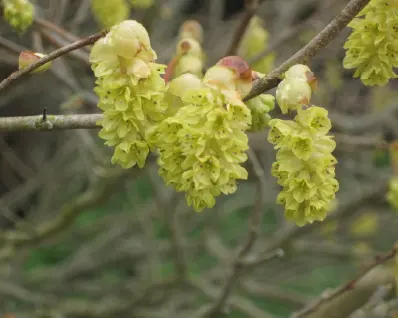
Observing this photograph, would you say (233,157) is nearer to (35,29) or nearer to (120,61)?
(120,61)

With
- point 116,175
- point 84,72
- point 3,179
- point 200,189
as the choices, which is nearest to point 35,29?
point 116,175

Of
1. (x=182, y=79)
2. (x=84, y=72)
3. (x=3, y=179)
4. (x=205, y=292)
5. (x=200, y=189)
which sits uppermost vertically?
(x=3, y=179)

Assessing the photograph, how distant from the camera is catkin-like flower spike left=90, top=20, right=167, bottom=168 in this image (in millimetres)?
857

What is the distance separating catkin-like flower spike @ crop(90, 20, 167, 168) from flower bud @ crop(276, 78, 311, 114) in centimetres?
19

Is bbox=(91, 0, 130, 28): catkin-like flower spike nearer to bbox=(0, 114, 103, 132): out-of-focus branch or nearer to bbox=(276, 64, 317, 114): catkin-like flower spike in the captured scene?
bbox=(0, 114, 103, 132): out-of-focus branch

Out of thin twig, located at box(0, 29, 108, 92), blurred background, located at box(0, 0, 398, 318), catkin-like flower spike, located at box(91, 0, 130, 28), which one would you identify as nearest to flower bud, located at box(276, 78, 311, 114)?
thin twig, located at box(0, 29, 108, 92)

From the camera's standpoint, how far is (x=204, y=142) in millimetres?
786

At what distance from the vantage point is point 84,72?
3.24m

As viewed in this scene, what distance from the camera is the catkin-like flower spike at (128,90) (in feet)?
2.81

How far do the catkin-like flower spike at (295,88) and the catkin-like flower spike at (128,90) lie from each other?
0.19 metres

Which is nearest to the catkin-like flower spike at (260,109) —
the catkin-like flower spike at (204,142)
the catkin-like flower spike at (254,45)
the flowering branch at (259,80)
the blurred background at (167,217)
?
the flowering branch at (259,80)

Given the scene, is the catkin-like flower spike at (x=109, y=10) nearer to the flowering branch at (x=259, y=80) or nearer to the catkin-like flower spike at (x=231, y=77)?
the flowering branch at (x=259, y=80)

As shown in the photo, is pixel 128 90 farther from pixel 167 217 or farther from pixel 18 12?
pixel 167 217

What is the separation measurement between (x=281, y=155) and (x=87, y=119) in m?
0.34
